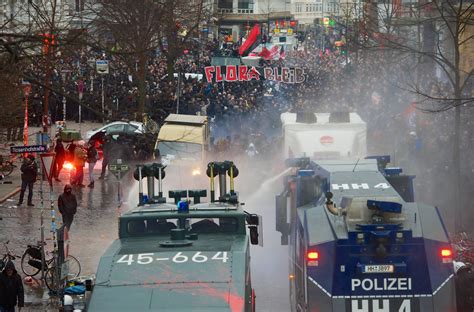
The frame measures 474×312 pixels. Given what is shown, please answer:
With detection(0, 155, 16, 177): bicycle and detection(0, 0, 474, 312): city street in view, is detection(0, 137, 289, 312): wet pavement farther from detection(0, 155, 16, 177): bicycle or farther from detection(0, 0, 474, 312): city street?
detection(0, 155, 16, 177): bicycle

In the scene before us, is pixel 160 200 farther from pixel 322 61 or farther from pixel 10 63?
pixel 322 61

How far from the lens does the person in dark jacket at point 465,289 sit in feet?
58.4

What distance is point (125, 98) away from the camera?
50969 millimetres

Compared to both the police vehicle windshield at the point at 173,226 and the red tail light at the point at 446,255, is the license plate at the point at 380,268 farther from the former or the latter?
the police vehicle windshield at the point at 173,226

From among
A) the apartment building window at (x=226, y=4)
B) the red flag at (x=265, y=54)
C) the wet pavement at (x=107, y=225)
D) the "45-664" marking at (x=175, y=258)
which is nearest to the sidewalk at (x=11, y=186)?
the wet pavement at (x=107, y=225)

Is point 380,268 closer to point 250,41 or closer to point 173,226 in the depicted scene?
point 173,226

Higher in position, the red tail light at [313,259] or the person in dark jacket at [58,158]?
the red tail light at [313,259]

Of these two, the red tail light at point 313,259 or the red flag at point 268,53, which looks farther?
the red flag at point 268,53

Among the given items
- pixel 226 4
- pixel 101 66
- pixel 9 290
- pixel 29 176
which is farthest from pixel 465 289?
pixel 226 4

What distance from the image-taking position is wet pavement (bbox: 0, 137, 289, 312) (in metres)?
21.9

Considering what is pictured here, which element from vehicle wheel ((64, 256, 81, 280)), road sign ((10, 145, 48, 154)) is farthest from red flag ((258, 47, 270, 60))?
road sign ((10, 145, 48, 154))

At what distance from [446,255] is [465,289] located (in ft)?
8.90

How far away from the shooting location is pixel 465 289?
17.9m

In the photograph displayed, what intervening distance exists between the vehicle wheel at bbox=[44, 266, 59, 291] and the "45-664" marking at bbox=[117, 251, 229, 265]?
9.12 metres
